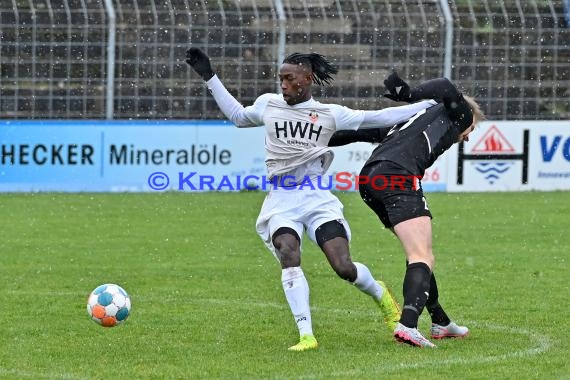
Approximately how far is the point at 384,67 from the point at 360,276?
13.1 meters

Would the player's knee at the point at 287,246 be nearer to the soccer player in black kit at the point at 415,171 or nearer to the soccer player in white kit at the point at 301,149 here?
the soccer player in white kit at the point at 301,149

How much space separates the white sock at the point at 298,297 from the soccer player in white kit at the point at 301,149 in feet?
0.54

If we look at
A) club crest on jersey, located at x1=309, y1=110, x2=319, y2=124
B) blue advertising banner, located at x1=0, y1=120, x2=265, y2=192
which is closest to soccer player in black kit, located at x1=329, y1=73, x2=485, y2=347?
club crest on jersey, located at x1=309, y1=110, x2=319, y2=124

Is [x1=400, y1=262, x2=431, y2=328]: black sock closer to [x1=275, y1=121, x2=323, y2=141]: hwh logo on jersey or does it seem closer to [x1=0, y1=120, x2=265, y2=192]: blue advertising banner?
[x1=275, y1=121, x2=323, y2=141]: hwh logo on jersey

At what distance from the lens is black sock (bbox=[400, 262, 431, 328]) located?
844 centimetres

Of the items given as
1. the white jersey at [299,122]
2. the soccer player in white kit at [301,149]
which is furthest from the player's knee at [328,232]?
the white jersey at [299,122]

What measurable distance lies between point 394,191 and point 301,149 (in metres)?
0.69

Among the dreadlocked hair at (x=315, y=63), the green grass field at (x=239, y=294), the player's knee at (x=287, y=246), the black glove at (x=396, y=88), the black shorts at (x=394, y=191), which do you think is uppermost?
the dreadlocked hair at (x=315, y=63)

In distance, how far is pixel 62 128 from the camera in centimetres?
2052

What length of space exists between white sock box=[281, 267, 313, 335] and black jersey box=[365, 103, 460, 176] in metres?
0.90

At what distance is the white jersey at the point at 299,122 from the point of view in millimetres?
Result: 8969

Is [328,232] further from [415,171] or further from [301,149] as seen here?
[415,171]

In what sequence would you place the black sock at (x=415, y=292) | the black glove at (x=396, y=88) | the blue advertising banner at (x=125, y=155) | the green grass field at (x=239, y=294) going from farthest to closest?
the blue advertising banner at (x=125, y=155)
the black glove at (x=396, y=88)
the black sock at (x=415, y=292)
the green grass field at (x=239, y=294)

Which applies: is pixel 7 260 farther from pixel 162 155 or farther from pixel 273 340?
pixel 162 155
